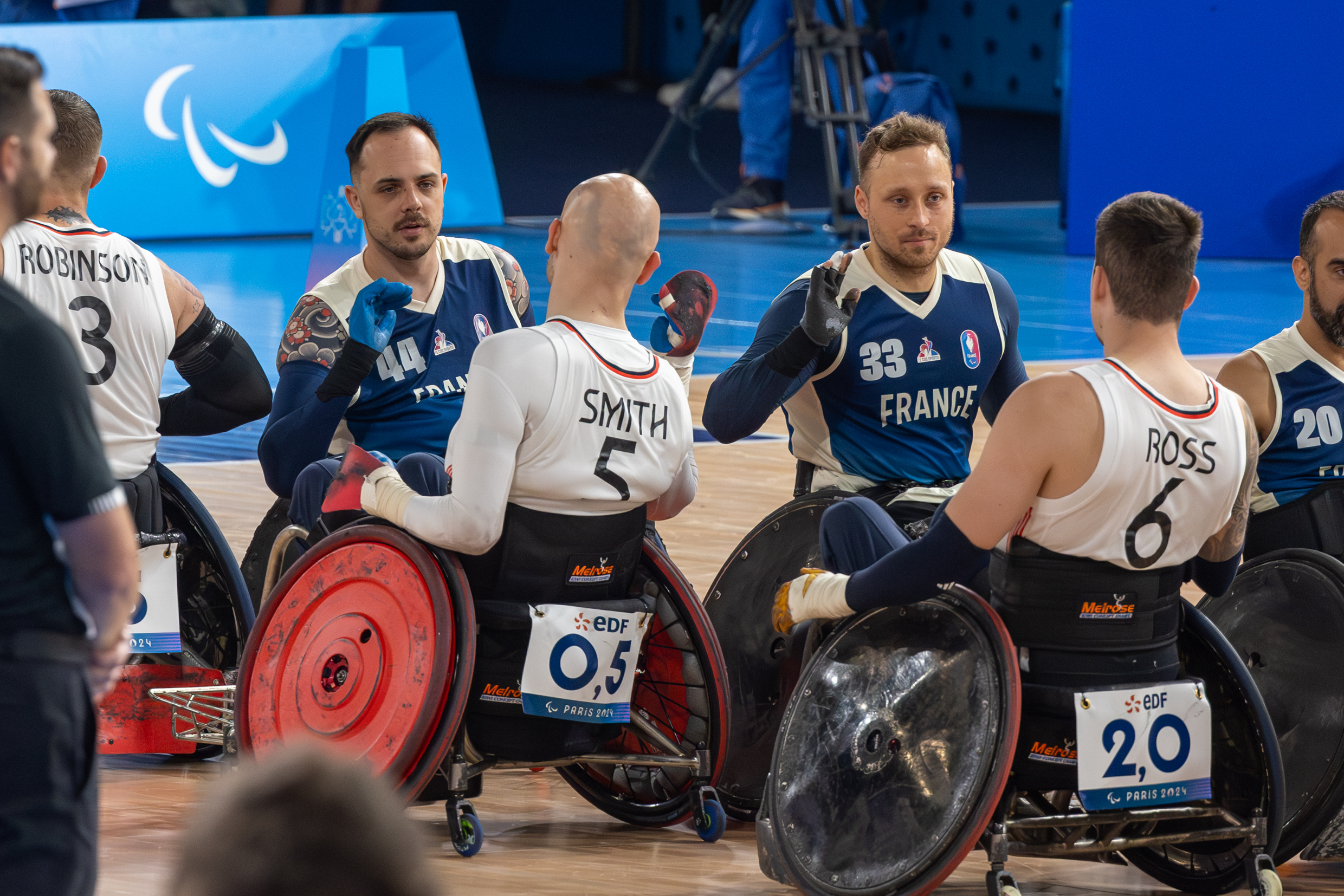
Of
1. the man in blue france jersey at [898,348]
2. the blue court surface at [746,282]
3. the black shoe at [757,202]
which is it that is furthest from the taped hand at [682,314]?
the black shoe at [757,202]

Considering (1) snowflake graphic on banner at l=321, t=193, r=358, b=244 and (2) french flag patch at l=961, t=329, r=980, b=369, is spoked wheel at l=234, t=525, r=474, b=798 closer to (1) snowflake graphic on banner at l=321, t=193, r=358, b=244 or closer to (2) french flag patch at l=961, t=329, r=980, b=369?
(2) french flag patch at l=961, t=329, r=980, b=369

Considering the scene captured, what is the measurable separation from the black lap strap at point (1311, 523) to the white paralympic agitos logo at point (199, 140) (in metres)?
10.5

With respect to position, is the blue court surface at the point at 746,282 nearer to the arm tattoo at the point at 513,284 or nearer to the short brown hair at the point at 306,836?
the arm tattoo at the point at 513,284

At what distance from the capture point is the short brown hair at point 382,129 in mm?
4832

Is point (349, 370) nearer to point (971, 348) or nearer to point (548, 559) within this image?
point (548, 559)

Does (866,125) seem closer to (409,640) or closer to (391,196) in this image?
(391,196)

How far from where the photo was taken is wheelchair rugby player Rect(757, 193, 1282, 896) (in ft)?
11.1

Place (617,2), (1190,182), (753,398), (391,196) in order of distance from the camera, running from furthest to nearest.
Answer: (617,2)
(1190,182)
(391,196)
(753,398)

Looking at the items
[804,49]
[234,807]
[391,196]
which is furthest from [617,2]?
[234,807]

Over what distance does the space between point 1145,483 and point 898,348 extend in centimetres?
139

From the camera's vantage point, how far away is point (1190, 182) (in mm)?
14703

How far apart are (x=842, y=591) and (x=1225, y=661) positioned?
2.62ft

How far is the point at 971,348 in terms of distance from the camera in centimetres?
478

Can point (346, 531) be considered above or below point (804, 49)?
below
